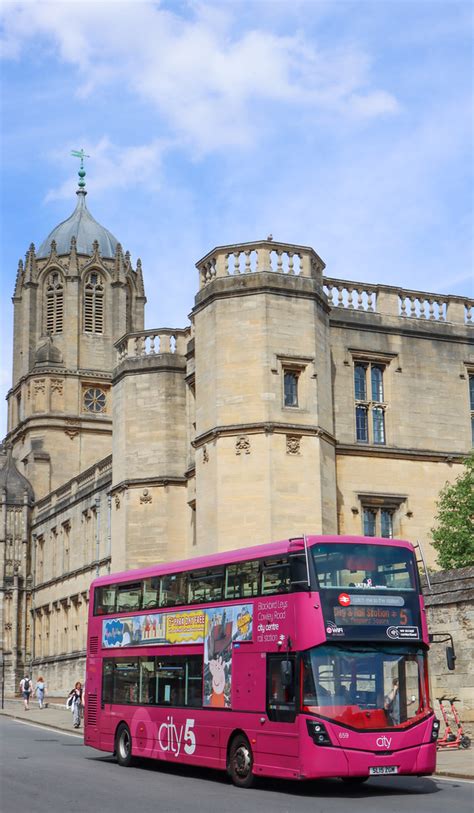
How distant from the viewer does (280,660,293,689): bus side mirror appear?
16672mm

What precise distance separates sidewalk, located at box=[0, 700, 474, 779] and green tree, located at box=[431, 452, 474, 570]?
8633 mm

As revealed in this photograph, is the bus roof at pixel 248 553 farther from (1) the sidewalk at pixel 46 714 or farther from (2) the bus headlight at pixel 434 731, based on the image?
(1) the sidewalk at pixel 46 714

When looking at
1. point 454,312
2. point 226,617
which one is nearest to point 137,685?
point 226,617

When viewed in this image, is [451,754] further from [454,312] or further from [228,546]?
[454,312]

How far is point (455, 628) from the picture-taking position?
23.9m

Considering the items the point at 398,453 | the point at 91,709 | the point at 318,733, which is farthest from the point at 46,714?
the point at 318,733

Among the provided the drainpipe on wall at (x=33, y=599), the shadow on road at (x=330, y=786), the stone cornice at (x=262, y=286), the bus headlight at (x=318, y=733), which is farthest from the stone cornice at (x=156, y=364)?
the drainpipe on wall at (x=33, y=599)

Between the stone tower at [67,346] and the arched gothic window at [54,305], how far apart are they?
0.06 meters

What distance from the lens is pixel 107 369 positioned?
65.9m

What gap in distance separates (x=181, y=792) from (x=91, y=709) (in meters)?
6.63

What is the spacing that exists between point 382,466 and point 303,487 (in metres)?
3.86

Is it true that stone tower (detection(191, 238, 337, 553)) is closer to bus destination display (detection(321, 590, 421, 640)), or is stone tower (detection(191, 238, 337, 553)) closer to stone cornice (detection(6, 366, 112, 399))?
bus destination display (detection(321, 590, 421, 640))

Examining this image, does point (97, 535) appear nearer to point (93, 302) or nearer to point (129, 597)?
point (93, 302)

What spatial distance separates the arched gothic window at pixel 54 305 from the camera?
66938 mm
